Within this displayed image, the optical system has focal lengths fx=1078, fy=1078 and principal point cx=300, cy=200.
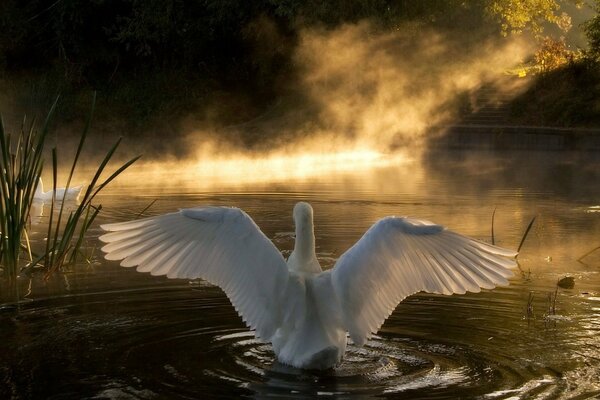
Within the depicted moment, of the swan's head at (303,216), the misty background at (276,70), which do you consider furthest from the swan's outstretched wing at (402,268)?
the misty background at (276,70)

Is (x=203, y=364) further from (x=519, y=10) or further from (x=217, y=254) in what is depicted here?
(x=519, y=10)

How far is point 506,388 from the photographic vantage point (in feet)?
21.4

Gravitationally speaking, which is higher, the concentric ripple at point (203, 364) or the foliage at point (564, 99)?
the foliage at point (564, 99)

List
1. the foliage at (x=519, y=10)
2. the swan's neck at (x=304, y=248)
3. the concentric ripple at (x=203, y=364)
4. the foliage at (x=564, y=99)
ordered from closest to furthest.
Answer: the concentric ripple at (x=203, y=364)
the swan's neck at (x=304, y=248)
the foliage at (x=564, y=99)
the foliage at (x=519, y=10)

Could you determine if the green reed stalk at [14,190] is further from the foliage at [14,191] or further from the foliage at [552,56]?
the foliage at [552,56]

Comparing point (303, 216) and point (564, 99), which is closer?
point (303, 216)

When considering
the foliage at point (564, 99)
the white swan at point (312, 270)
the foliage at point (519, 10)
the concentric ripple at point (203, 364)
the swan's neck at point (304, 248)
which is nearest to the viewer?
the concentric ripple at point (203, 364)

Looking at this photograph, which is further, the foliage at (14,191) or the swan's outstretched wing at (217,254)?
the foliage at (14,191)

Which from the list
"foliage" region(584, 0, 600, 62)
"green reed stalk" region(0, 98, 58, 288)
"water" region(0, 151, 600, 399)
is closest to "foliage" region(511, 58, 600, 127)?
"foliage" region(584, 0, 600, 62)

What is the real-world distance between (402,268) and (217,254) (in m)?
1.22

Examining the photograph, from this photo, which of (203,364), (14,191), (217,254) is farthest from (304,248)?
(14,191)

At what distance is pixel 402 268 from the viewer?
706cm

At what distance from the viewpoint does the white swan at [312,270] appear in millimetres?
6883

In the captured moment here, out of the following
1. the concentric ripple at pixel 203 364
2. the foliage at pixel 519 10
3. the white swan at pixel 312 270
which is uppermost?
the foliage at pixel 519 10
